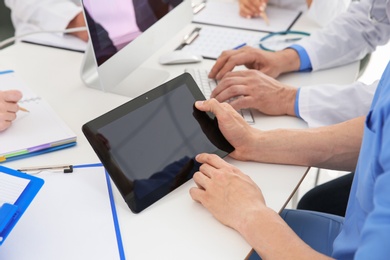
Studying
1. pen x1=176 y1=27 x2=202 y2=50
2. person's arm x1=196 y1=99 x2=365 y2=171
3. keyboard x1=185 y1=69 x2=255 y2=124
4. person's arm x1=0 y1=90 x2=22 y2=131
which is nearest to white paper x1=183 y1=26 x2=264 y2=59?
pen x1=176 y1=27 x2=202 y2=50

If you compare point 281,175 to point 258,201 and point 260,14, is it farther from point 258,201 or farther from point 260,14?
point 260,14

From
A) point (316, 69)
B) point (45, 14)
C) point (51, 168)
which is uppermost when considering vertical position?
point (45, 14)

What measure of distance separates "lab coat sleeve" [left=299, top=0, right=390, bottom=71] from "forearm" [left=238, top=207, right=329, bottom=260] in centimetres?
69

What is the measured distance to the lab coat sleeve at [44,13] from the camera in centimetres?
156

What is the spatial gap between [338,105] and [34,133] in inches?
28.5

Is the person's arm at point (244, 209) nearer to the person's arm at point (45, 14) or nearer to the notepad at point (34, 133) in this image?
the notepad at point (34, 133)

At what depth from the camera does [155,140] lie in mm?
1001

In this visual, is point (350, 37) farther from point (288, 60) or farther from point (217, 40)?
point (217, 40)

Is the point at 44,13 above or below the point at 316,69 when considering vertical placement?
above

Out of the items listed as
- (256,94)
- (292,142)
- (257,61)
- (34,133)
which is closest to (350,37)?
(257,61)

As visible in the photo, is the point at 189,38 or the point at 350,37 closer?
the point at 350,37

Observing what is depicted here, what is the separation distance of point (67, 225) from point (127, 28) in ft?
1.80

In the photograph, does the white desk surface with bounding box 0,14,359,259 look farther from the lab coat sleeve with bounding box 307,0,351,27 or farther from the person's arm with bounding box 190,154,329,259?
the lab coat sleeve with bounding box 307,0,351,27

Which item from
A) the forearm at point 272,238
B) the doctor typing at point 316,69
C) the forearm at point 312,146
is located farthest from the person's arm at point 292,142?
the forearm at point 272,238
